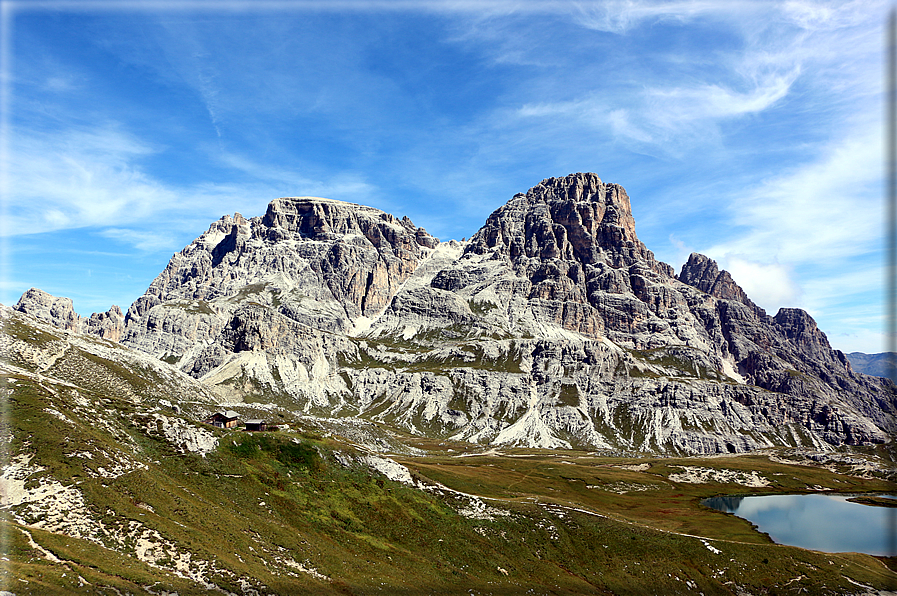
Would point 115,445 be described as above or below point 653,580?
above

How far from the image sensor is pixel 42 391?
63.8 m

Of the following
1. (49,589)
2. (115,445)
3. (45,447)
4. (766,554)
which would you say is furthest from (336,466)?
(766,554)

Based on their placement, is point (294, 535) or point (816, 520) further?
point (816, 520)

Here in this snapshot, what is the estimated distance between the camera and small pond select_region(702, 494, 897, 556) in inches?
4678

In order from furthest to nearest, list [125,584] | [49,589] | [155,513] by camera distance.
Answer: [155,513] → [125,584] → [49,589]

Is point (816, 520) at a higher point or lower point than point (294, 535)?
lower

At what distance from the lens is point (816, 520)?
150500mm

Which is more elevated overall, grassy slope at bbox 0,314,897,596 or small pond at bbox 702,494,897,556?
grassy slope at bbox 0,314,897,596

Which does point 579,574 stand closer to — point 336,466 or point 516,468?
point 336,466

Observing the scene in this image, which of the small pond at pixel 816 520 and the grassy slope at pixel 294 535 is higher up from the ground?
the grassy slope at pixel 294 535

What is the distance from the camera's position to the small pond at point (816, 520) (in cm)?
11881

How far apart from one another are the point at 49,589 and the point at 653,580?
2986 inches

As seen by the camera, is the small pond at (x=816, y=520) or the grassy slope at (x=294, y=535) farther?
the small pond at (x=816, y=520)

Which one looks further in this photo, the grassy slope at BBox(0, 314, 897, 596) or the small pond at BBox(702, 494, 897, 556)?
the small pond at BBox(702, 494, 897, 556)
